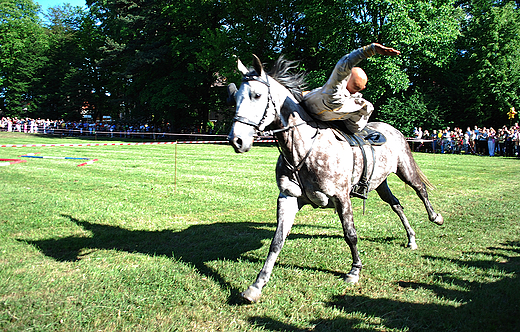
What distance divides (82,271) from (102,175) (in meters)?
8.97

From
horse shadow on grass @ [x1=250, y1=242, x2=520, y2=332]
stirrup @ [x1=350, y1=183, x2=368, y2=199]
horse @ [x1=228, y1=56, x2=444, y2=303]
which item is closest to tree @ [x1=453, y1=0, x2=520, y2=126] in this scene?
stirrup @ [x1=350, y1=183, x2=368, y2=199]

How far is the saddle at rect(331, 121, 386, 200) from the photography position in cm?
490

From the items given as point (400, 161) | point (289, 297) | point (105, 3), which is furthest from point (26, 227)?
point (105, 3)

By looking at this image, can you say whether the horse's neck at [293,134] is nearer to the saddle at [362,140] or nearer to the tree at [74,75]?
the saddle at [362,140]

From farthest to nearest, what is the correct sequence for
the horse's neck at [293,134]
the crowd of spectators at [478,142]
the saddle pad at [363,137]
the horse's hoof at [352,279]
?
the crowd of spectators at [478,142] < the saddle pad at [363,137] < the horse's hoof at [352,279] < the horse's neck at [293,134]

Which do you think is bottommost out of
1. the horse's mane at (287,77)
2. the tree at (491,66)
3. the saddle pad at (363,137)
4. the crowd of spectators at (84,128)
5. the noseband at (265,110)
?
the saddle pad at (363,137)

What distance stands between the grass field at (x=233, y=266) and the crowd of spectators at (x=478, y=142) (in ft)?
69.6

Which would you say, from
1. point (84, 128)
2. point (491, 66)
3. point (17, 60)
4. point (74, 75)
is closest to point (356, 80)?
point (491, 66)

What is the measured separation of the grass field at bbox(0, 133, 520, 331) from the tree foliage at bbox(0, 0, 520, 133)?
22635 mm

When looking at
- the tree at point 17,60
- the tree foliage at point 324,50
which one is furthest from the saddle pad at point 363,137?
the tree at point 17,60

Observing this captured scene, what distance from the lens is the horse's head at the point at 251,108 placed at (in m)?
3.95

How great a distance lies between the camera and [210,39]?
34.9 metres

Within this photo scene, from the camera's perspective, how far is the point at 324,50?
3400 centimetres

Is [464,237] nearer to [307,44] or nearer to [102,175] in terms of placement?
[102,175]
